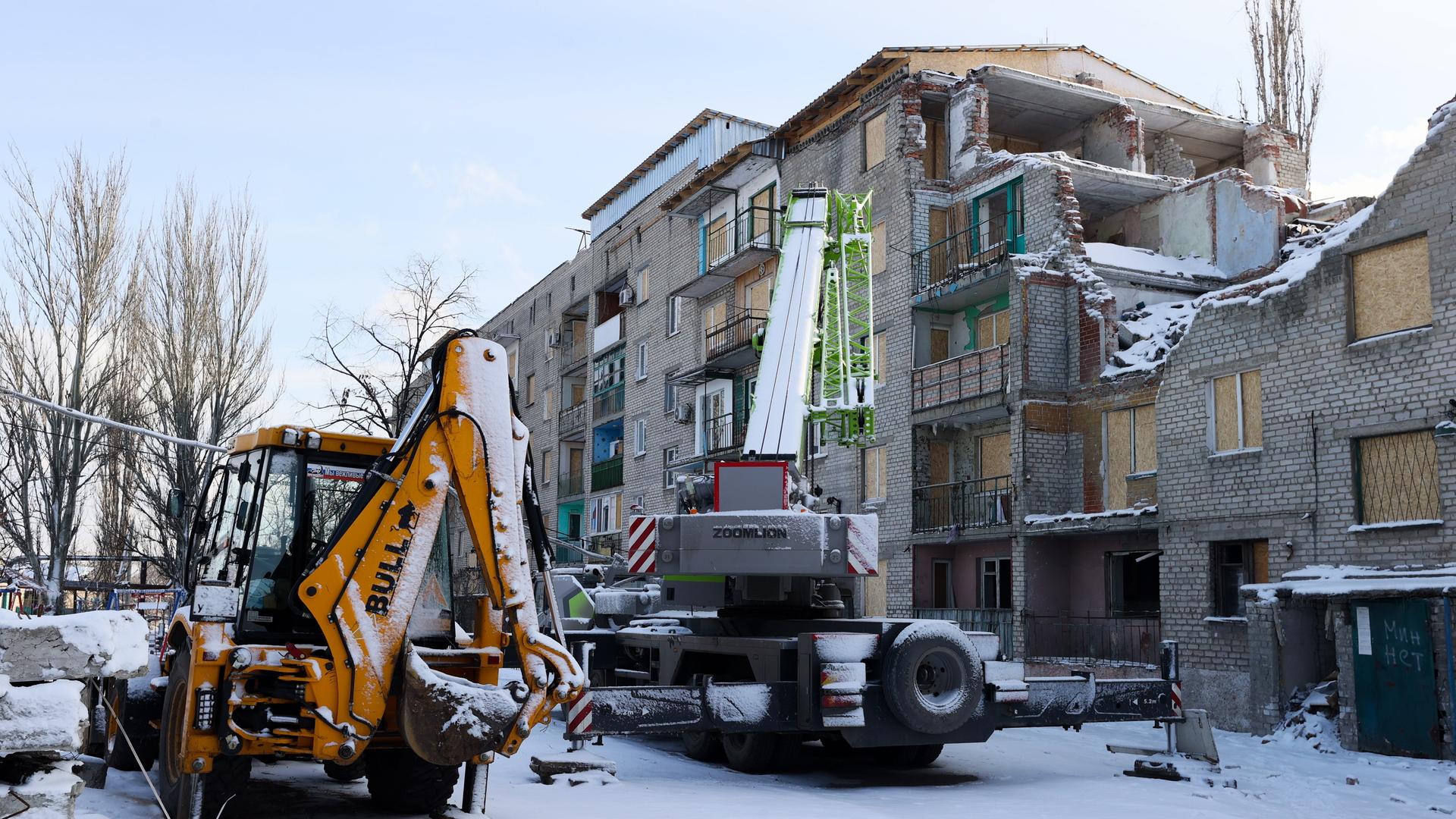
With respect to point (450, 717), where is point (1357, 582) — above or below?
above

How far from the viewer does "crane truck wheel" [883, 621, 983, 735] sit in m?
11.7

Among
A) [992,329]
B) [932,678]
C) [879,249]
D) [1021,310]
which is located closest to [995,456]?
[992,329]

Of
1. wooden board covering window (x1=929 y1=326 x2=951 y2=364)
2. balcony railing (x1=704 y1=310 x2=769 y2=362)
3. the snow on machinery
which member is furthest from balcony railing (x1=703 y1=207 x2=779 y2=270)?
the snow on machinery

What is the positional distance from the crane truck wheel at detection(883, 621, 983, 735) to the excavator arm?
4.70 m

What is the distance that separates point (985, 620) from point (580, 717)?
15.9 metres

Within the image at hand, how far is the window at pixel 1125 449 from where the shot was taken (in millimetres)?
22625

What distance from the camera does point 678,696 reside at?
442 inches

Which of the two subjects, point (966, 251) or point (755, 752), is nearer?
point (755, 752)

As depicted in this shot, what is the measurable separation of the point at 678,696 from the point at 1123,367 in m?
14.8

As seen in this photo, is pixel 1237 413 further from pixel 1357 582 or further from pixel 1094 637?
pixel 1094 637

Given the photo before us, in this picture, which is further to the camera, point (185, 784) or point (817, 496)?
point (817, 496)

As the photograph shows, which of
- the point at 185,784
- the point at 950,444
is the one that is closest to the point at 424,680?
the point at 185,784

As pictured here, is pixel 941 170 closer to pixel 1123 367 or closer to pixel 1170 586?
pixel 1123 367

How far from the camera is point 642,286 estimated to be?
1698 inches
